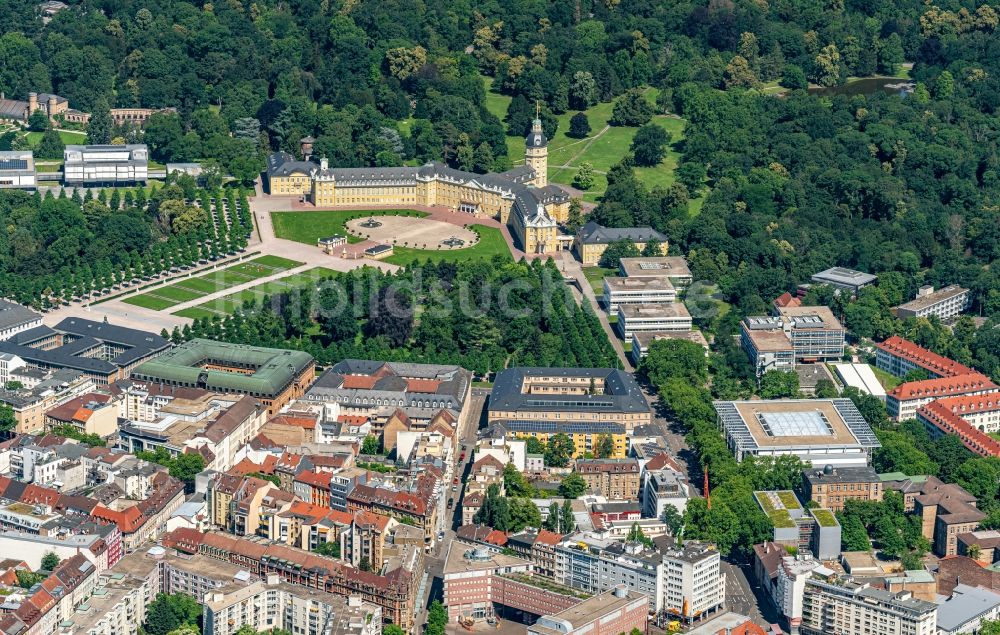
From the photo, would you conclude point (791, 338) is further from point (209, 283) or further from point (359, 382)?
point (209, 283)

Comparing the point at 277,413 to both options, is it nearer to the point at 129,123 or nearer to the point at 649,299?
the point at 649,299

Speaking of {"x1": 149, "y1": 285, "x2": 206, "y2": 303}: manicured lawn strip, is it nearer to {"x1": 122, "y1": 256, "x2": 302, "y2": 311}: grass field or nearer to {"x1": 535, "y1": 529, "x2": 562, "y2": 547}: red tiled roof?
{"x1": 122, "y1": 256, "x2": 302, "y2": 311}: grass field

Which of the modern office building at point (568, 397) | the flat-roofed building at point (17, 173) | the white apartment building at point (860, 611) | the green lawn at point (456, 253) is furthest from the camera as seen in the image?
the flat-roofed building at point (17, 173)

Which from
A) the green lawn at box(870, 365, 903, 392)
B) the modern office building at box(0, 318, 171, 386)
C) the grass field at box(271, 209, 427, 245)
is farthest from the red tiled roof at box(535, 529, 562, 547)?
the grass field at box(271, 209, 427, 245)

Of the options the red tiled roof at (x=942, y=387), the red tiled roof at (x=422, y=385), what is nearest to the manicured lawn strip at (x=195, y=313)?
the red tiled roof at (x=422, y=385)

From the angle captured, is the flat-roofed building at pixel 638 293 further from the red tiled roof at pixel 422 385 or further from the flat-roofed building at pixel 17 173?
the flat-roofed building at pixel 17 173

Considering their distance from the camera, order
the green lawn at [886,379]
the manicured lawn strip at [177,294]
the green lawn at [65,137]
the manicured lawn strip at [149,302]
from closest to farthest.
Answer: the green lawn at [886,379] → the manicured lawn strip at [149,302] → the manicured lawn strip at [177,294] → the green lawn at [65,137]

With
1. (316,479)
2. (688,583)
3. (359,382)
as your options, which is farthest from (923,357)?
(316,479)
